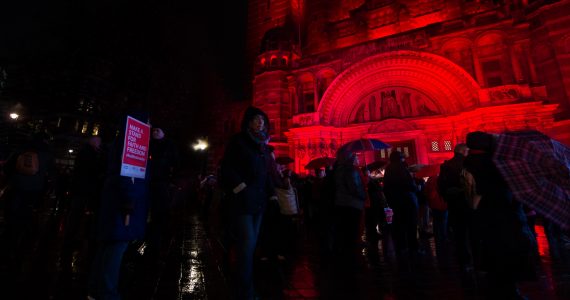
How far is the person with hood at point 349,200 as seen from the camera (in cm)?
494

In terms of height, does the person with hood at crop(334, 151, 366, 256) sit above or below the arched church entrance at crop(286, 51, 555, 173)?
below

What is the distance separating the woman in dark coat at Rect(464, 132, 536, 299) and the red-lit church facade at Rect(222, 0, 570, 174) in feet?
45.0

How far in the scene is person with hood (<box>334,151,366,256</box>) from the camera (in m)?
4.94

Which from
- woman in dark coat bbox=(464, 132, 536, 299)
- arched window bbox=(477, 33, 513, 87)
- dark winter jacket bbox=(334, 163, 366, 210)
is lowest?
woman in dark coat bbox=(464, 132, 536, 299)

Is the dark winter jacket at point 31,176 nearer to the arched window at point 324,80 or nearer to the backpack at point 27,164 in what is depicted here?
the backpack at point 27,164

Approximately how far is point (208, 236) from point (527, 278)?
6.20 metres

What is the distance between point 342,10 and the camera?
76.8 ft

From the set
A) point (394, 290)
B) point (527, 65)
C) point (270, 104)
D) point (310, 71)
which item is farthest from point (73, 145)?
point (527, 65)

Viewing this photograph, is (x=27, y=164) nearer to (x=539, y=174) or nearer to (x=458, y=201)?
(x=539, y=174)

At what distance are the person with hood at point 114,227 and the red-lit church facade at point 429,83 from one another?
14680 millimetres

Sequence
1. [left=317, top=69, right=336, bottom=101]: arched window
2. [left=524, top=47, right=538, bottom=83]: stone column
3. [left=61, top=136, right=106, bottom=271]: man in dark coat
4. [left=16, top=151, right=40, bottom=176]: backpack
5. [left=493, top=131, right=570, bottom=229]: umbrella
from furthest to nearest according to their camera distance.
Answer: [left=317, top=69, right=336, bottom=101]: arched window < [left=524, top=47, right=538, bottom=83]: stone column < [left=16, top=151, right=40, bottom=176]: backpack < [left=61, top=136, right=106, bottom=271]: man in dark coat < [left=493, top=131, right=570, bottom=229]: umbrella

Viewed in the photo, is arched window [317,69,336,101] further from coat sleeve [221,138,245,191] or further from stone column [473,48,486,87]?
coat sleeve [221,138,245,191]

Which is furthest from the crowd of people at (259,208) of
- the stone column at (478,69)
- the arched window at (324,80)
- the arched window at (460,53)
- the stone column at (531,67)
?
the arched window at (324,80)

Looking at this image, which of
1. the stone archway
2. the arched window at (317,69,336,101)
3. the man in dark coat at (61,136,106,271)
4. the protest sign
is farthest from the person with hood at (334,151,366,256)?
the arched window at (317,69,336,101)
